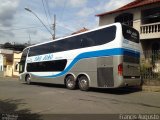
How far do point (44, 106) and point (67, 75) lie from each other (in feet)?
23.4

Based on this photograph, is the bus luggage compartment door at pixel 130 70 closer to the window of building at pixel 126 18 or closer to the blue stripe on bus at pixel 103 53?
the blue stripe on bus at pixel 103 53

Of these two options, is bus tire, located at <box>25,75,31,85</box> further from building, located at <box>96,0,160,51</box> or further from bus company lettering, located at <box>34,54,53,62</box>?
building, located at <box>96,0,160,51</box>

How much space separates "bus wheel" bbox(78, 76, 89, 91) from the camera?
608 inches

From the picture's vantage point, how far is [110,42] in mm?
13914

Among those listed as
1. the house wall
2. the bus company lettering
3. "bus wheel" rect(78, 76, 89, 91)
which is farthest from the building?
"bus wheel" rect(78, 76, 89, 91)

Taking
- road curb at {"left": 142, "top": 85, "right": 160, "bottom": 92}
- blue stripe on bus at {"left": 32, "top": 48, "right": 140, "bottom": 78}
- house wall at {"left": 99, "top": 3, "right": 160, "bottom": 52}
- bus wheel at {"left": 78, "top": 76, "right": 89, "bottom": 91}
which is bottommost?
road curb at {"left": 142, "top": 85, "right": 160, "bottom": 92}

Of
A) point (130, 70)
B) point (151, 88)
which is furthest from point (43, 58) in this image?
point (151, 88)

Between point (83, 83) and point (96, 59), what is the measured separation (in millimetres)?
1922

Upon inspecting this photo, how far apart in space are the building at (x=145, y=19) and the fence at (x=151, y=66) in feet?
13.9

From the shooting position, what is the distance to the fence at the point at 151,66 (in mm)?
16422

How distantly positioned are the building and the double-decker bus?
6462 millimetres

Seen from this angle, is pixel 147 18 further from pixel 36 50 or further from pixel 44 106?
pixel 44 106

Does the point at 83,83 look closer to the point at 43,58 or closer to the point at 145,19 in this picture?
the point at 43,58

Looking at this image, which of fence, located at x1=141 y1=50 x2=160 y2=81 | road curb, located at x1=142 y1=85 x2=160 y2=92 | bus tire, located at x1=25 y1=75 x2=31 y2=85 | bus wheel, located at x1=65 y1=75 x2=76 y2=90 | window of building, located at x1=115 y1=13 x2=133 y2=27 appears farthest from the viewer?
window of building, located at x1=115 y1=13 x2=133 y2=27
